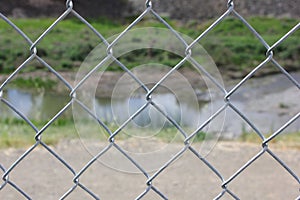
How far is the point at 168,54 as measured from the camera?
26.8 feet

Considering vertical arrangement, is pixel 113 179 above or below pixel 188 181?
above

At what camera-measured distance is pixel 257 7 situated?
945 cm

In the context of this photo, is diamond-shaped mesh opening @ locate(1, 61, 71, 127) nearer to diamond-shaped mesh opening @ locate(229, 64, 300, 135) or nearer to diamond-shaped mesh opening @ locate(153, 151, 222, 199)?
diamond-shaped mesh opening @ locate(153, 151, 222, 199)

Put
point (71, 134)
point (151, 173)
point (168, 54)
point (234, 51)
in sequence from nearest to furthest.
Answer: point (151, 173), point (71, 134), point (168, 54), point (234, 51)

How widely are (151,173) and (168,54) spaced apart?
495 centimetres

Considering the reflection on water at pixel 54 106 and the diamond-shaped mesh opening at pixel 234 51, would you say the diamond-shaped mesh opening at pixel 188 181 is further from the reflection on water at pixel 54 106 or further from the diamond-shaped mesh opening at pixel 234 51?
the diamond-shaped mesh opening at pixel 234 51

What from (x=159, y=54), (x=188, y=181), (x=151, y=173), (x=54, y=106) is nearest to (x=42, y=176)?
(x=151, y=173)

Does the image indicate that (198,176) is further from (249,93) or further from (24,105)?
(249,93)

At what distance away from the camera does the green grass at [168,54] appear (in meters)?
8.75

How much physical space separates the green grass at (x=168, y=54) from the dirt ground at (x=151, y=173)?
4.25 m

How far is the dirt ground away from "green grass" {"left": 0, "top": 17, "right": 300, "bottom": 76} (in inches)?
167

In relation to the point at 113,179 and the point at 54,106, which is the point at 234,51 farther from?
the point at 113,179

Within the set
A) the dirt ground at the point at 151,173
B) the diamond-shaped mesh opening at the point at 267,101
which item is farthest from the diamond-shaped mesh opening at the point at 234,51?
the dirt ground at the point at 151,173

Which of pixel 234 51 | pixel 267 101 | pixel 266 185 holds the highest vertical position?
pixel 234 51
